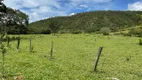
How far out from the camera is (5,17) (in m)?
82.1

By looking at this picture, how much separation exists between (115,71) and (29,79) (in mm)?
11532

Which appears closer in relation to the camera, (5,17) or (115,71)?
(115,71)

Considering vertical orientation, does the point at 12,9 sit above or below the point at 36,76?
above

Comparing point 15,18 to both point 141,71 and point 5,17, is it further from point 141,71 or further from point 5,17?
point 141,71

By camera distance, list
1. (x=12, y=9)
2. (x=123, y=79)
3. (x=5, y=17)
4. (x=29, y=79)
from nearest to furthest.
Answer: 1. (x=29, y=79)
2. (x=123, y=79)
3. (x=5, y=17)
4. (x=12, y=9)

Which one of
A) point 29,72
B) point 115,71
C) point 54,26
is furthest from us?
point 54,26

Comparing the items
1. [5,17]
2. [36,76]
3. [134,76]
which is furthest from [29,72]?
[5,17]

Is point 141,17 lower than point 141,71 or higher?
higher

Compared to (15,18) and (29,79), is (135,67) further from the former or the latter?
Result: (15,18)

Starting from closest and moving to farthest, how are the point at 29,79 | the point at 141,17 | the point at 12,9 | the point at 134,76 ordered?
the point at 29,79
the point at 134,76
the point at 141,17
the point at 12,9

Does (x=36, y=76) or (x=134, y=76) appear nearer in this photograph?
(x=36, y=76)

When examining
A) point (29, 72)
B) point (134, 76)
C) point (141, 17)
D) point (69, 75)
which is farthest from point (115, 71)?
point (141, 17)

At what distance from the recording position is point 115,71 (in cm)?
2741

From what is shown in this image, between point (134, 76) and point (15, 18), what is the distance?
67.4 meters
